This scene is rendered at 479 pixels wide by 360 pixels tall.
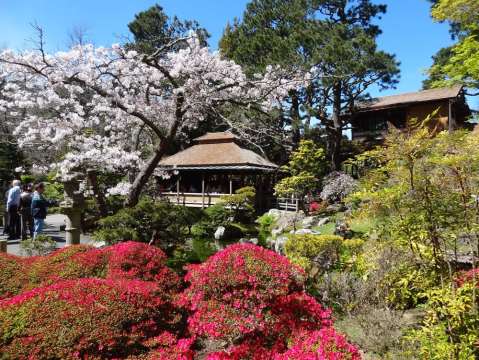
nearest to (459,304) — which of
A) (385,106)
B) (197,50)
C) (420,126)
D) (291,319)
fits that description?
(291,319)

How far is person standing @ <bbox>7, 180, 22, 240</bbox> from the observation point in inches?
423

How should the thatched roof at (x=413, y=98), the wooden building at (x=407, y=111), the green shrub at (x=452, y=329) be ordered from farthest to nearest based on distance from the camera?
the wooden building at (x=407, y=111) → the thatched roof at (x=413, y=98) → the green shrub at (x=452, y=329)

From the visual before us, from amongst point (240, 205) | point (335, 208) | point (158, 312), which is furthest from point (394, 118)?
point (158, 312)

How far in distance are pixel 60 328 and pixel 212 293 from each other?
→ 4.40 ft

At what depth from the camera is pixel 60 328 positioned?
2.80 metres

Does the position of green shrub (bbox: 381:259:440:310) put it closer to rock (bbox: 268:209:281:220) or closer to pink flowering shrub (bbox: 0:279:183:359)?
pink flowering shrub (bbox: 0:279:183:359)

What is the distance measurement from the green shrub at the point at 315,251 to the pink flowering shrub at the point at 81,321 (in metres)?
4.51

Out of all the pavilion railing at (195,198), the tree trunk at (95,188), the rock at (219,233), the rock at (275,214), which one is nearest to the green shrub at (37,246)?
the tree trunk at (95,188)

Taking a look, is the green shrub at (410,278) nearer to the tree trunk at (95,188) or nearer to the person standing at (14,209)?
the tree trunk at (95,188)

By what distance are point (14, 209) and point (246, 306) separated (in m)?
10.0

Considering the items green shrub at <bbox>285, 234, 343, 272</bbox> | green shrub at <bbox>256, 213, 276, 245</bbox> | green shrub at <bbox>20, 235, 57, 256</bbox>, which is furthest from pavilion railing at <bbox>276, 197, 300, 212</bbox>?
green shrub at <bbox>20, 235, 57, 256</bbox>

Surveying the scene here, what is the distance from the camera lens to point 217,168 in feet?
70.1

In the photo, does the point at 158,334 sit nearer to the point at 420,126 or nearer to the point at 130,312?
the point at 130,312

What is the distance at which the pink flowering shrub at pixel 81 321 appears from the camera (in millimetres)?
2721
